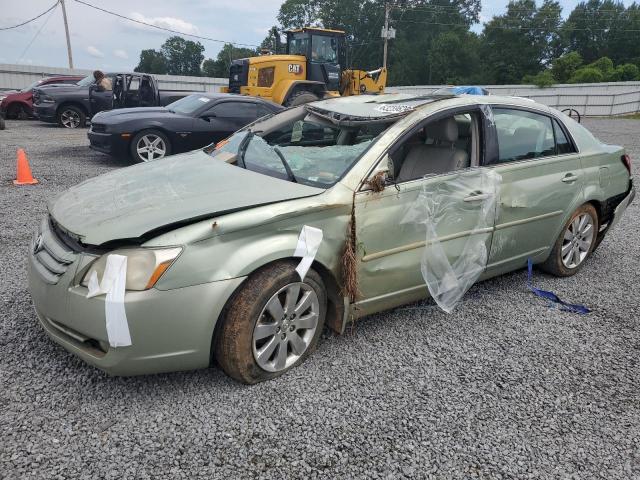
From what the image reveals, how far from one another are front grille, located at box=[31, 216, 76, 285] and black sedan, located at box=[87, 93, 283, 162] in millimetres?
5846

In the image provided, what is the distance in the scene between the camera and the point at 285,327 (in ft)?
8.87

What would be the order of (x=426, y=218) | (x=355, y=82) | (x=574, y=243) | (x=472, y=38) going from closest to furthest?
(x=426, y=218)
(x=574, y=243)
(x=355, y=82)
(x=472, y=38)

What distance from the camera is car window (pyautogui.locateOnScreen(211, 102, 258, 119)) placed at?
8.95 metres

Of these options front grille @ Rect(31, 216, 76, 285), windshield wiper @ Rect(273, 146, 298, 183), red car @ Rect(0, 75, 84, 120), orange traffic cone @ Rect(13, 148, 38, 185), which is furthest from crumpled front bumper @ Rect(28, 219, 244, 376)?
red car @ Rect(0, 75, 84, 120)

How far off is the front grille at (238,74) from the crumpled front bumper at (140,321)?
546 inches

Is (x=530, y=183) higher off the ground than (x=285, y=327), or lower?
higher

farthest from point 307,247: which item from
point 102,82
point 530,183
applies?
point 102,82

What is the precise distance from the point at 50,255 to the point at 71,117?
13069mm

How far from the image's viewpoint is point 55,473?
79.7 inches

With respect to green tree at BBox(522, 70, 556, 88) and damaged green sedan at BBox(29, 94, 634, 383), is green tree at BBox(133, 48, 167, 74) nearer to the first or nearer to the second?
green tree at BBox(522, 70, 556, 88)

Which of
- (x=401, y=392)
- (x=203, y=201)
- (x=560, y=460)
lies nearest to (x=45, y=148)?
(x=203, y=201)

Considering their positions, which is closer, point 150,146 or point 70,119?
point 150,146

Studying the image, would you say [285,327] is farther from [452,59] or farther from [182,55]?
[182,55]

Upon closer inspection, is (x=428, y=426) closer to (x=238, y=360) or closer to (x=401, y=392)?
(x=401, y=392)
